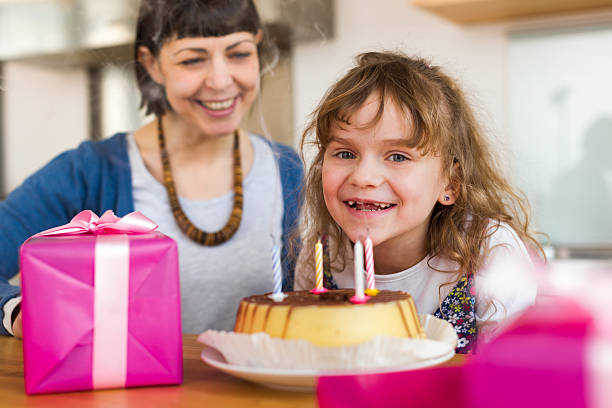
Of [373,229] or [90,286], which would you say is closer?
[90,286]

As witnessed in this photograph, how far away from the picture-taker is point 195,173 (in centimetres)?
149

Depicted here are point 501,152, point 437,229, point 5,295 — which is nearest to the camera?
point 5,295

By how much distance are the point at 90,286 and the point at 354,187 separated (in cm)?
54

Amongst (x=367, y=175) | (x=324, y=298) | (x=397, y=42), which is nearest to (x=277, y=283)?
(x=324, y=298)

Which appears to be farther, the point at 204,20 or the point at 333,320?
the point at 204,20

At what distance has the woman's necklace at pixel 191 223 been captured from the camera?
1408mm

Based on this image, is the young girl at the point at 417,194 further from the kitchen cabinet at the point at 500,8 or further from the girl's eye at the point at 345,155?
the kitchen cabinet at the point at 500,8

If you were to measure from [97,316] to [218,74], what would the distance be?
858 mm

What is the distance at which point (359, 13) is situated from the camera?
294 cm

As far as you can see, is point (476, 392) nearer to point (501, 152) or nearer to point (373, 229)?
point (373, 229)

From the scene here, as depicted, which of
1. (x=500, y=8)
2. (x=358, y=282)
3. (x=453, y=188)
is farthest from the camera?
(x=500, y=8)

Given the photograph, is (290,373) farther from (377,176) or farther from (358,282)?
(377,176)

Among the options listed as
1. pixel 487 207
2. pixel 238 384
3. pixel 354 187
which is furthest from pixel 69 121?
pixel 238 384

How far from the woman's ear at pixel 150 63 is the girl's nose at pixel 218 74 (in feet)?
0.41
